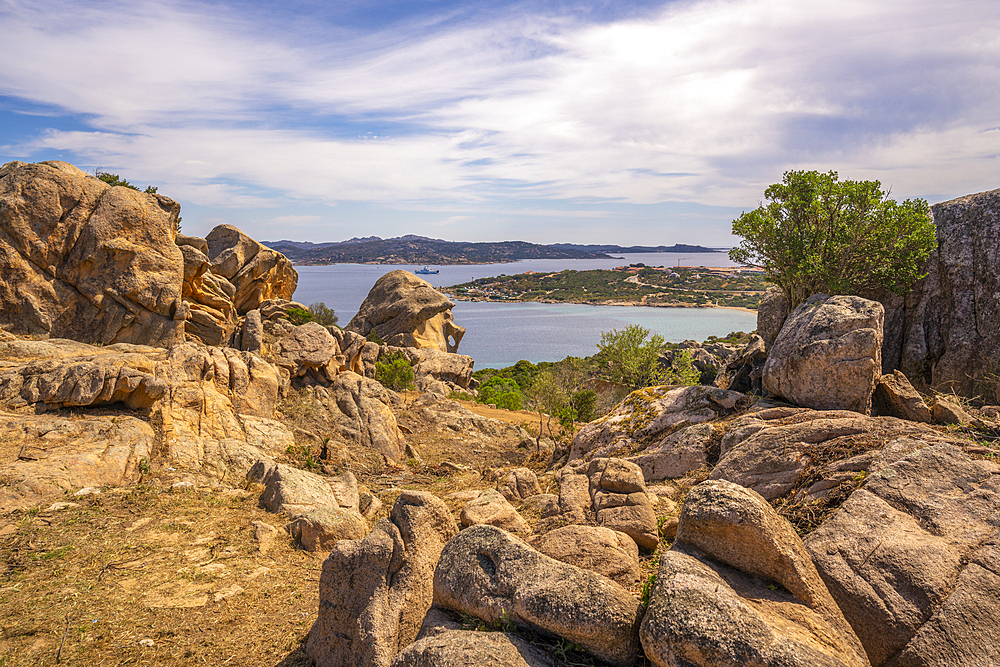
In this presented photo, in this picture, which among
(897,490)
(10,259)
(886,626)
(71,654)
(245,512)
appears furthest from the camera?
(10,259)

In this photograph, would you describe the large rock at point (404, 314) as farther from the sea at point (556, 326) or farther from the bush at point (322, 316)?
the sea at point (556, 326)

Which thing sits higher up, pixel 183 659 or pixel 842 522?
pixel 842 522

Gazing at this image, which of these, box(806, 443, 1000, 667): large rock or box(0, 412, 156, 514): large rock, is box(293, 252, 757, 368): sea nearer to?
box(0, 412, 156, 514): large rock

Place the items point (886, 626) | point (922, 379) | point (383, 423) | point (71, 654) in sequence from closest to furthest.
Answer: point (886, 626) < point (71, 654) < point (922, 379) < point (383, 423)

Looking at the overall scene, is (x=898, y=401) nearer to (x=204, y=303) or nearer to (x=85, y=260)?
(x=85, y=260)

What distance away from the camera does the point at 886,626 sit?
6438 mm

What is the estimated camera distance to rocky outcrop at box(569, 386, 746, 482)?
15.3m

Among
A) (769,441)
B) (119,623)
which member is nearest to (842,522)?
(769,441)

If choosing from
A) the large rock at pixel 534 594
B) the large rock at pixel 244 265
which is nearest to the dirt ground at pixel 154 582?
the large rock at pixel 534 594

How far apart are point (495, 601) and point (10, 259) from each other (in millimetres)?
24554

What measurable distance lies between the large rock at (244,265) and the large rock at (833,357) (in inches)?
1316

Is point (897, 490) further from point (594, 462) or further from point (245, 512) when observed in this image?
point (245, 512)

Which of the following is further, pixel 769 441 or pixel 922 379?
pixel 922 379

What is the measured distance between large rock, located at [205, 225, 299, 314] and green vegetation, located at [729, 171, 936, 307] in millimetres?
32284
